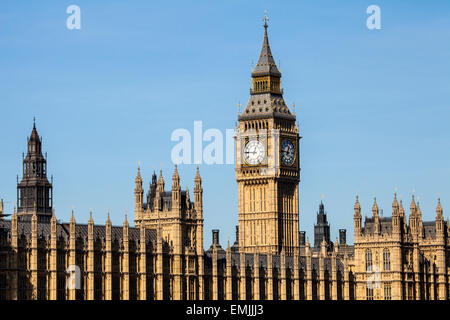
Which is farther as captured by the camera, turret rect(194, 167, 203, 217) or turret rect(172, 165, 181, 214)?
turret rect(194, 167, 203, 217)

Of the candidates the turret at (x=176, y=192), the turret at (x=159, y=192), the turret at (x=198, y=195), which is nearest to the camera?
the turret at (x=176, y=192)

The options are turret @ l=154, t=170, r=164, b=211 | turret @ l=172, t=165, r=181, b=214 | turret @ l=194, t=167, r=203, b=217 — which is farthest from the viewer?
turret @ l=194, t=167, r=203, b=217

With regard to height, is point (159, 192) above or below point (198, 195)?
above

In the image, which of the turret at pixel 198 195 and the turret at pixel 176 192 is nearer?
the turret at pixel 176 192

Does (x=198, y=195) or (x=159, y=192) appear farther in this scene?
(x=159, y=192)

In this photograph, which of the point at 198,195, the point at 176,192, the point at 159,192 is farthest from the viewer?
the point at 159,192

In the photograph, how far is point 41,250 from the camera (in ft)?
543

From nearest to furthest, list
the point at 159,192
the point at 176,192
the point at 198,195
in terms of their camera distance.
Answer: the point at 176,192 → the point at 198,195 → the point at 159,192

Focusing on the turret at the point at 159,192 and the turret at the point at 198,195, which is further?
the turret at the point at 198,195

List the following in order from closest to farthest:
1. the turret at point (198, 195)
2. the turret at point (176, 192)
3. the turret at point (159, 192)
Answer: the turret at point (176, 192), the turret at point (159, 192), the turret at point (198, 195)
